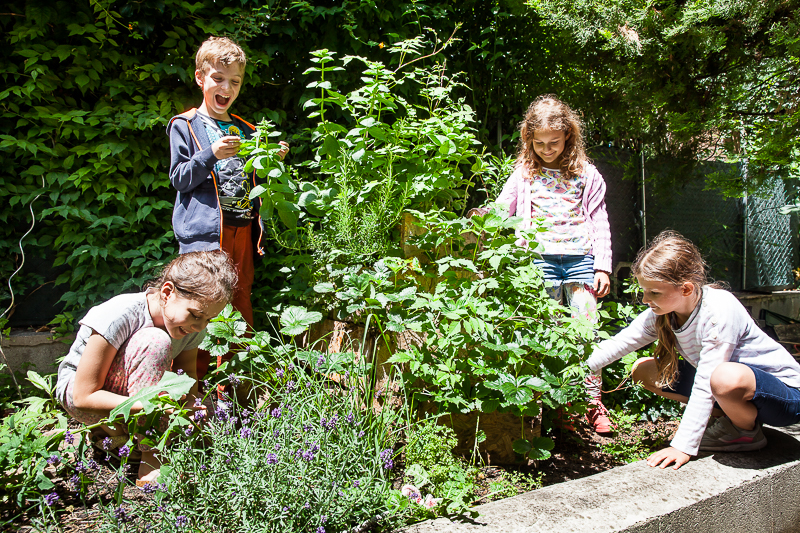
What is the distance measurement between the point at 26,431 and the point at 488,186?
9.87 ft

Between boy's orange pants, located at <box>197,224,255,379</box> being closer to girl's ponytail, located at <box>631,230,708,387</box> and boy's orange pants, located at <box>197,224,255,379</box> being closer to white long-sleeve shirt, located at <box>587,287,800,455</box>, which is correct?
girl's ponytail, located at <box>631,230,708,387</box>

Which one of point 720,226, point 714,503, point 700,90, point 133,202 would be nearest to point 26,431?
point 133,202

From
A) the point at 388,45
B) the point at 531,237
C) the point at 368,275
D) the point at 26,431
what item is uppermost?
the point at 388,45

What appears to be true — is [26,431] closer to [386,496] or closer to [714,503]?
[386,496]

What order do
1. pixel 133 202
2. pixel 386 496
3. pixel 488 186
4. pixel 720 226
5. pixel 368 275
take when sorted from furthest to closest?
1. pixel 720 226
2. pixel 488 186
3. pixel 133 202
4. pixel 368 275
5. pixel 386 496

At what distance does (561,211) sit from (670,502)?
1503 mm

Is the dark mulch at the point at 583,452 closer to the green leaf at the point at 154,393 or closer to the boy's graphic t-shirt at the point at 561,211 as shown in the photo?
the boy's graphic t-shirt at the point at 561,211

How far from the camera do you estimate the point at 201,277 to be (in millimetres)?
1834

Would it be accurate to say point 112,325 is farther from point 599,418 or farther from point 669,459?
point 599,418

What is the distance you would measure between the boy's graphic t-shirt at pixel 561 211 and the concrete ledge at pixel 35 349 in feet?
9.12

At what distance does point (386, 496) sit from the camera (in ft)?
5.25

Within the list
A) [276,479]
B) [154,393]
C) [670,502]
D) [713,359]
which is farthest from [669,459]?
[154,393]

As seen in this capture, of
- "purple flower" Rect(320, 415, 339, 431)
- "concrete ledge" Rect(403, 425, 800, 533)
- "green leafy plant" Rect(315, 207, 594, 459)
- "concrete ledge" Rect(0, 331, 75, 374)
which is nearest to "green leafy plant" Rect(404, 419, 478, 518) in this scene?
"concrete ledge" Rect(403, 425, 800, 533)

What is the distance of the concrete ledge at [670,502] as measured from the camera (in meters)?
1.52
